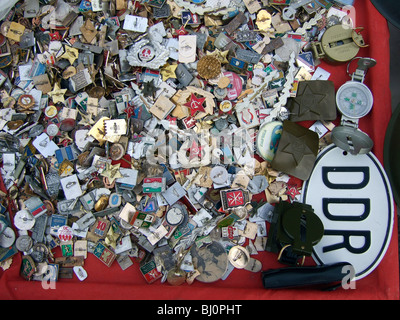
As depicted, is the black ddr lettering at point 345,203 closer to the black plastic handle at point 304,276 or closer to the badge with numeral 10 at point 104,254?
the black plastic handle at point 304,276

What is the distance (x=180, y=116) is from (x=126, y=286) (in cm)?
97

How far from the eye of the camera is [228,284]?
5.67 feet

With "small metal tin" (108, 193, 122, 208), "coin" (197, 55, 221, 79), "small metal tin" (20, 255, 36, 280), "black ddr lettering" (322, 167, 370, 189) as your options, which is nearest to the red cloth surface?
"small metal tin" (20, 255, 36, 280)

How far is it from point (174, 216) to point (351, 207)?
37.4 inches

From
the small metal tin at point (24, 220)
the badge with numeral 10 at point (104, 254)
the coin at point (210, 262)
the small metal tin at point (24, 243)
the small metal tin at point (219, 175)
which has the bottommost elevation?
the small metal tin at point (24, 243)

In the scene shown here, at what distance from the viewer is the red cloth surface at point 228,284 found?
5.37ft

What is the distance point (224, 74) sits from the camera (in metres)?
1.92

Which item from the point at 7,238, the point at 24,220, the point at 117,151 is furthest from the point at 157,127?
the point at 7,238

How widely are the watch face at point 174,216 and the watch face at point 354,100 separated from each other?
1065mm

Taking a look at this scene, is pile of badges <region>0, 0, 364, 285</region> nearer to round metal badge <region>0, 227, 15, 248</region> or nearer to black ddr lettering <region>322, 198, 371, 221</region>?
round metal badge <region>0, 227, 15, 248</region>

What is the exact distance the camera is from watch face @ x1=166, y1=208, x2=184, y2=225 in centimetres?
A: 173

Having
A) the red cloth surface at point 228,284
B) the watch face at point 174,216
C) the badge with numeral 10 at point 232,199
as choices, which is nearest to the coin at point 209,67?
the badge with numeral 10 at point 232,199

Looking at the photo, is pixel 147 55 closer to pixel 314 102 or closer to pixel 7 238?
pixel 314 102

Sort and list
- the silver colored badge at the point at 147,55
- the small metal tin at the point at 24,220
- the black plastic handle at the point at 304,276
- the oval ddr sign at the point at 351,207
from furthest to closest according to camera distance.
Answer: the silver colored badge at the point at 147,55 < the small metal tin at the point at 24,220 < the oval ddr sign at the point at 351,207 < the black plastic handle at the point at 304,276
